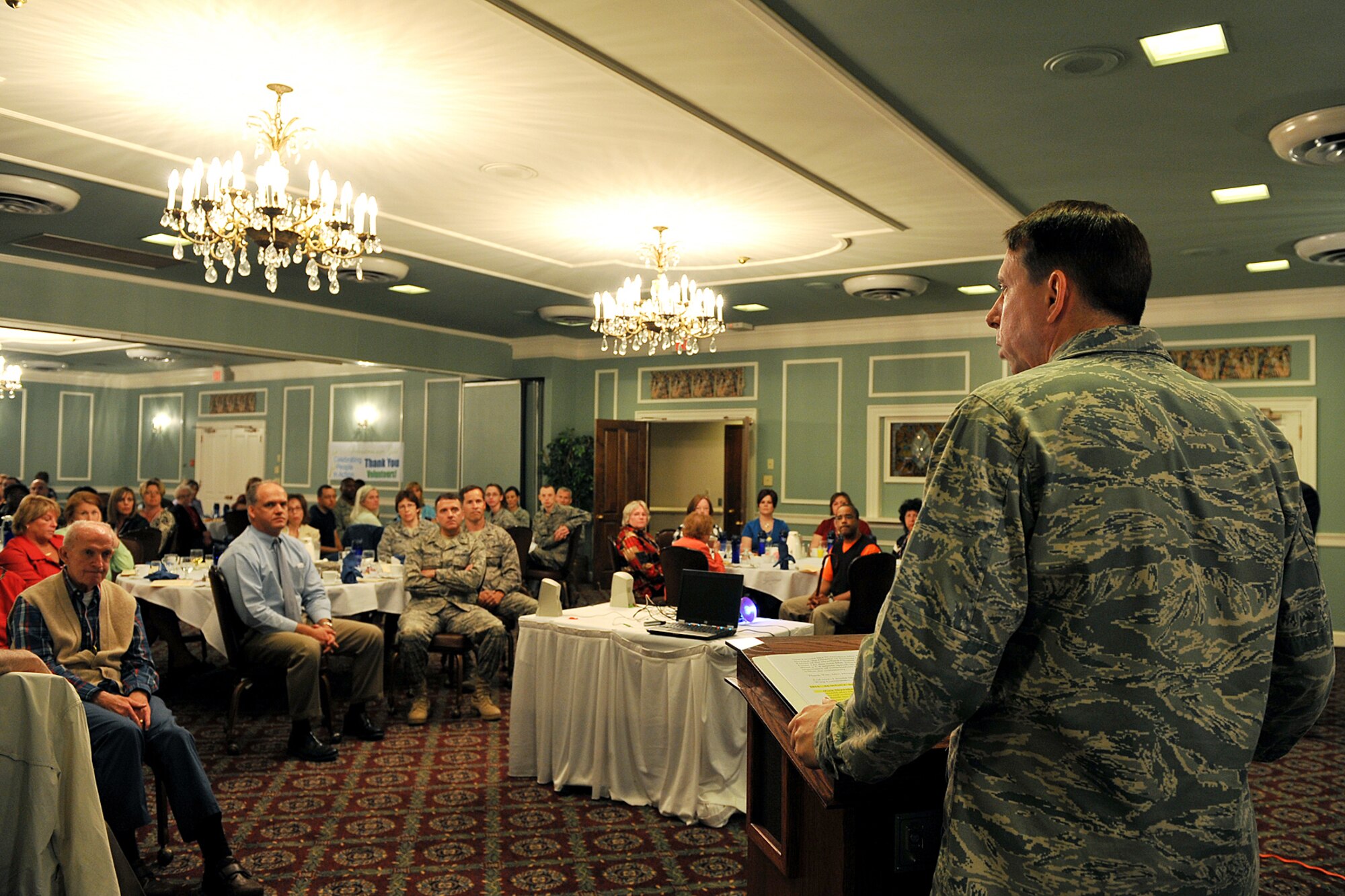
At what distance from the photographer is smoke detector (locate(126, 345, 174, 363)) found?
13445mm

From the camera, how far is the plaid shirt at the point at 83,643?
3469 mm

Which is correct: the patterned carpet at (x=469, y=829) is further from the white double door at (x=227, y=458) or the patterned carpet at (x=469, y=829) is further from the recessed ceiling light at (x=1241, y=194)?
the white double door at (x=227, y=458)

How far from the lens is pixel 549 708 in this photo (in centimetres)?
460

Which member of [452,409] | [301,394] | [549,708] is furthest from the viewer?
A: [301,394]

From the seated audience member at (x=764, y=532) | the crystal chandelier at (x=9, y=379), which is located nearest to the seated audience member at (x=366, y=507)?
the seated audience member at (x=764, y=532)

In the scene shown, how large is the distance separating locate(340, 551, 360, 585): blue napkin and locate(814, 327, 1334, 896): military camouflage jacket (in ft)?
18.6

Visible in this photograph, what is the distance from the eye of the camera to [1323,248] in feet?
22.6

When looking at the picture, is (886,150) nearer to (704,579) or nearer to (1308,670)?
(704,579)

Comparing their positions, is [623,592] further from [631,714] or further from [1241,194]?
[1241,194]

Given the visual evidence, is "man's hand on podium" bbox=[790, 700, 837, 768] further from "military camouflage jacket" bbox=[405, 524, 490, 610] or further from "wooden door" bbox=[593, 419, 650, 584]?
"wooden door" bbox=[593, 419, 650, 584]

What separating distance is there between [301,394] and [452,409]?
11.8 ft

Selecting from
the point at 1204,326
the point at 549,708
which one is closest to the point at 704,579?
the point at 549,708

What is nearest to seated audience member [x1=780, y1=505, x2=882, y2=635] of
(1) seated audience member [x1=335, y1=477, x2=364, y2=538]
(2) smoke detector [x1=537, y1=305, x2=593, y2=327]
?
(2) smoke detector [x1=537, y1=305, x2=593, y2=327]

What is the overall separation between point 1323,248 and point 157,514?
33.7 feet
